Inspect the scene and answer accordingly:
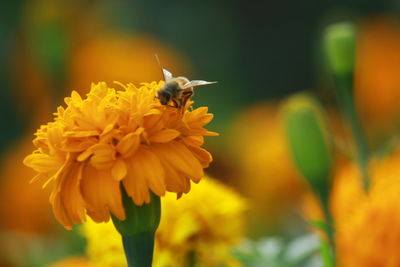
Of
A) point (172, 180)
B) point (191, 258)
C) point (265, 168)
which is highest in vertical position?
point (172, 180)

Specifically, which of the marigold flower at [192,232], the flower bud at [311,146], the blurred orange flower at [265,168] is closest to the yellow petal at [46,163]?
the marigold flower at [192,232]

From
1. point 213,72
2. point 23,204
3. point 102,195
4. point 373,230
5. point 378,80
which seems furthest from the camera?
point 213,72

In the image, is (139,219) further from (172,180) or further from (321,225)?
(321,225)

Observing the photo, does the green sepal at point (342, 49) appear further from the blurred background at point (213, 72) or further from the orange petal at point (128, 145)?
the orange petal at point (128, 145)

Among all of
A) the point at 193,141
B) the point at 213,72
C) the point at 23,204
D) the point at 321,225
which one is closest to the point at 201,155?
the point at 193,141

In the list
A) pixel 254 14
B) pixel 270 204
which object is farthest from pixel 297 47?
pixel 270 204

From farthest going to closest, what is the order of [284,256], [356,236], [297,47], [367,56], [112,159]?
1. [297,47]
2. [367,56]
3. [284,256]
4. [356,236]
5. [112,159]

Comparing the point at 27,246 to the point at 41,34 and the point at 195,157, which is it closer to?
the point at 41,34

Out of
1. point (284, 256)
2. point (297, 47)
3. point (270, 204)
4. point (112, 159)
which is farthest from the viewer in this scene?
point (297, 47)
